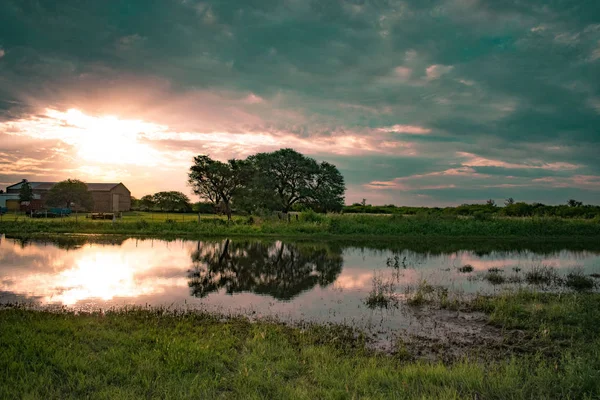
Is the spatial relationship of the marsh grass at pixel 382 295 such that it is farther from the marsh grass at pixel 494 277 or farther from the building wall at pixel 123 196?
the building wall at pixel 123 196

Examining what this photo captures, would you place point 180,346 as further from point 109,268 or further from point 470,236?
point 470,236

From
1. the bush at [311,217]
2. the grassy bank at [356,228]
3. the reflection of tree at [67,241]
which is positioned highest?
the bush at [311,217]

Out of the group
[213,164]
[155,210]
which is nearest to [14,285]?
[213,164]

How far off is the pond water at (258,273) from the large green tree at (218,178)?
29.4 metres

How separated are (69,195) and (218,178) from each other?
30430 millimetres

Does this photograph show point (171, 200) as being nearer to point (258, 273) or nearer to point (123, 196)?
point (123, 196)

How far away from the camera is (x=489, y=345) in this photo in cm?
898

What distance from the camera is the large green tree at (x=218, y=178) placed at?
59.4 meters

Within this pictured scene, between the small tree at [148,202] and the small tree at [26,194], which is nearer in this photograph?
the small tree at [26,194]

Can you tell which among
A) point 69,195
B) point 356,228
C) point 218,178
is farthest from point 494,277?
point 69,195

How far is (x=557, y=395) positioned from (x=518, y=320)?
5.47m

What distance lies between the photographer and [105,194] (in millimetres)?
83000

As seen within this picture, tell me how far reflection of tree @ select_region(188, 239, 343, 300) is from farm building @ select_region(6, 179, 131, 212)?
6353cm

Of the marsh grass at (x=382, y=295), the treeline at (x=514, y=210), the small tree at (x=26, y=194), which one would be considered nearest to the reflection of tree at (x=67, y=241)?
the marsh grass at (x=382, y=295)
